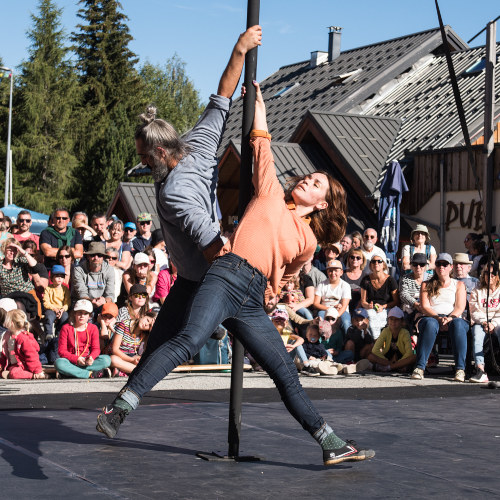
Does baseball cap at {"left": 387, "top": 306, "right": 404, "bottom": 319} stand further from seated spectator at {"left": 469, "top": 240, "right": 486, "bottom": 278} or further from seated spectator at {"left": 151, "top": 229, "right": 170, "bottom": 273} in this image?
seated spectator at {"left": 151, "top": 229, "right": 170, "bottom": 273}

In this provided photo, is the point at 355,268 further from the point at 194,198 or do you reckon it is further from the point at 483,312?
the point at 194,198

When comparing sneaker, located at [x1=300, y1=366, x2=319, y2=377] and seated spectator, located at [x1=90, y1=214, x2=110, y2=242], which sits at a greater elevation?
seated spectator, located at [x1=90, y1=214, x2=110, y2=242]

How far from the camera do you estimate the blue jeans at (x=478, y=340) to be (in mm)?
10305

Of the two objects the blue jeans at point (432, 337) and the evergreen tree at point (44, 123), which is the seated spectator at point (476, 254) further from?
the evergreen tree at point (44, 123)

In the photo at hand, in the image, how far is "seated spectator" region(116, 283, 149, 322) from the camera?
415 inches

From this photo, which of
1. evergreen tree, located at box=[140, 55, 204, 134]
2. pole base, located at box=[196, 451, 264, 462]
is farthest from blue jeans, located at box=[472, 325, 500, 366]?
evergreen tree, located at box=[140, 55, 204, 134]

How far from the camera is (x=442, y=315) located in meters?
11.0

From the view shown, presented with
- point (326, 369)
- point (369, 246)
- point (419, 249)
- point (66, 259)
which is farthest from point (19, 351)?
point (419, 249)

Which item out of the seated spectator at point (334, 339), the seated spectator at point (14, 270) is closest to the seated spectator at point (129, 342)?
the seated spectator at point (14, 270)

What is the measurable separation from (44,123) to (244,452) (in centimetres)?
5294

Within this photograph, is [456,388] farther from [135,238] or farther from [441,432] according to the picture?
[135,238]

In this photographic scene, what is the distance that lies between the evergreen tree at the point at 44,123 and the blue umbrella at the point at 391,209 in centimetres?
3778

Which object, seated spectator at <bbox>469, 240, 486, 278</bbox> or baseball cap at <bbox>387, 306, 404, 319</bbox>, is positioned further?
seated spectator at <bbox>469, 240, 486, 278</bbox>

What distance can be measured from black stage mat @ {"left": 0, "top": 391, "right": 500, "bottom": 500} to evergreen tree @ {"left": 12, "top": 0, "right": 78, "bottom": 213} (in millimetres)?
47963
